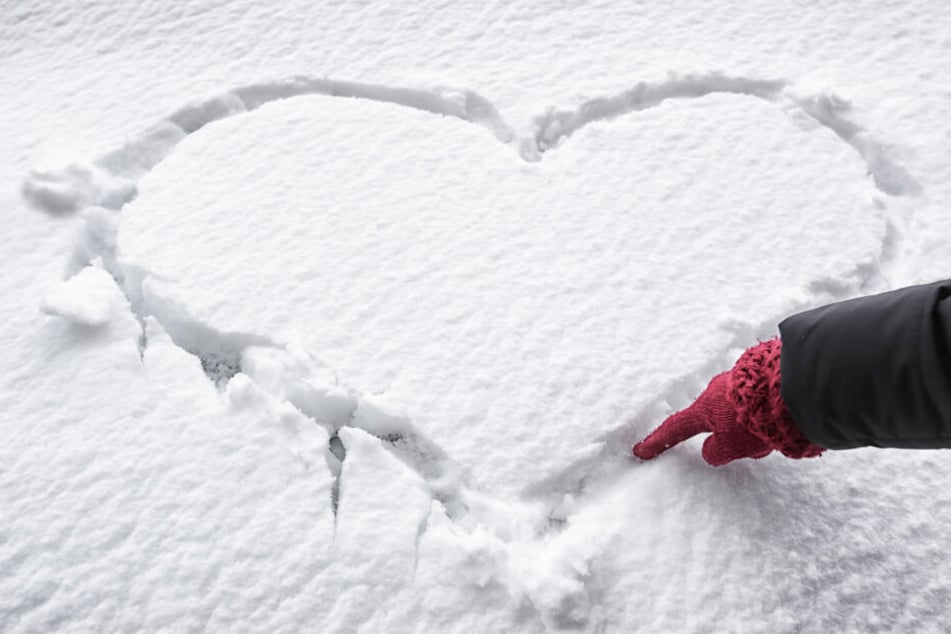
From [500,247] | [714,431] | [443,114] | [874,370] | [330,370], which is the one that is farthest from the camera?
[443,114]

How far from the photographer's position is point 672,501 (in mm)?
1068

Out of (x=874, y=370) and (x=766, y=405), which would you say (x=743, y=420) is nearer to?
(x=766, y=405)

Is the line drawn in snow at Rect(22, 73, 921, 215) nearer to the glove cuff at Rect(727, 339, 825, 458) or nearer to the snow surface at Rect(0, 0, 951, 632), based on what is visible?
the snow surface at Rect(0, 0, 951, 632)

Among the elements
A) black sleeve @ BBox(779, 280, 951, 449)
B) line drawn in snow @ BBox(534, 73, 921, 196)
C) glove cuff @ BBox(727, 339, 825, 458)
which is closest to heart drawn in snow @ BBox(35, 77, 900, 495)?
line drawn in snow @ BBox(534, 73, 921, 196)

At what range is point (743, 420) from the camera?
94cm

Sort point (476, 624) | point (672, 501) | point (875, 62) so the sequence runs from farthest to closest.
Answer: point (875, 62) → point (672, 501) → point (476, 624)

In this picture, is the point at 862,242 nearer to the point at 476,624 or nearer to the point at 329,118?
the point at 476,624

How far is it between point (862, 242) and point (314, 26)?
4.38ft

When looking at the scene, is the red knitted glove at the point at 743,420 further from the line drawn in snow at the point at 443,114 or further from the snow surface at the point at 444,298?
the line drawn in snow at the point at 443,114

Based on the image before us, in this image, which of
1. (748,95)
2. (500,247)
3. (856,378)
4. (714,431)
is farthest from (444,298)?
(748,95)

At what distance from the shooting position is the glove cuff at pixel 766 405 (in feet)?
2.90

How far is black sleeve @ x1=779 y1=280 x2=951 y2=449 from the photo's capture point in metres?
0.71

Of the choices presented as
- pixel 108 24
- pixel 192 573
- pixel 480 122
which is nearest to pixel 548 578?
pixel 192 573

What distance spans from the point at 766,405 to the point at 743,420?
0.15ft
